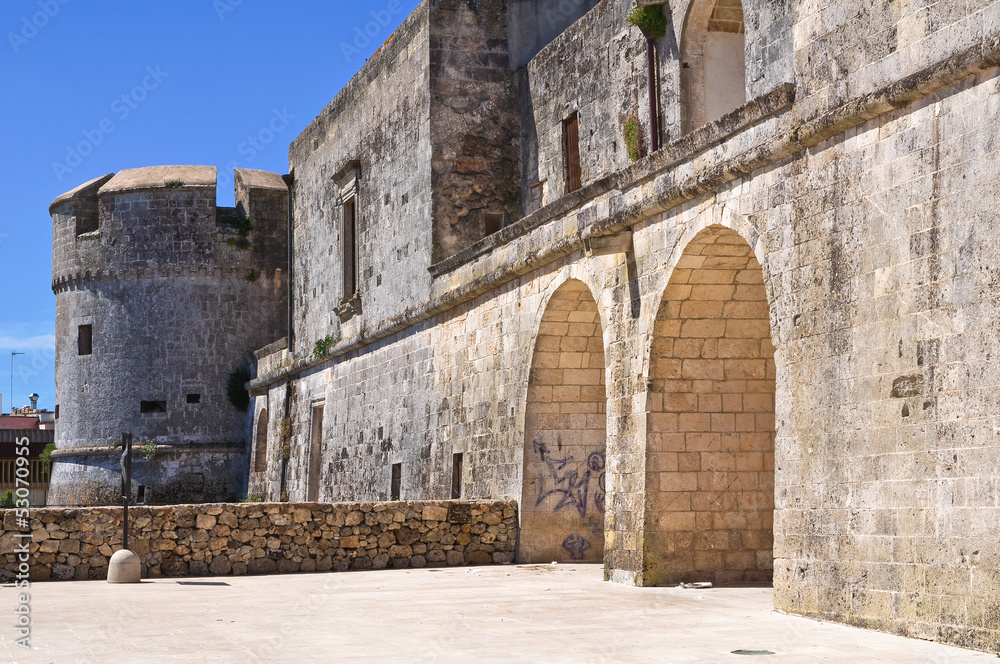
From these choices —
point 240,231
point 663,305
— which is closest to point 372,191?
point 240,231

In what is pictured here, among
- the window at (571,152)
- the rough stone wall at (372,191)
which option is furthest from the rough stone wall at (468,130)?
the window at (571,152)

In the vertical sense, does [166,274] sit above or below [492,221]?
above

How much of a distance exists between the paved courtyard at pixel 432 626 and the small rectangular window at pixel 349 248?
958 cm

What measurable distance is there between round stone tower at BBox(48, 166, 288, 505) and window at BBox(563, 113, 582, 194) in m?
11.9

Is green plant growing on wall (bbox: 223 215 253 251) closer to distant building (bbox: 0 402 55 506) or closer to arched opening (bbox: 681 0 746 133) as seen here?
distant building (bbox: 0 402 55 506)

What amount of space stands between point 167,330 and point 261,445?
3.09 m

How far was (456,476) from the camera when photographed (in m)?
15.6

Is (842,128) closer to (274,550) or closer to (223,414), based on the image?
(274,550)

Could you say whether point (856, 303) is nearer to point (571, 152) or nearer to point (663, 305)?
point (663, 305)

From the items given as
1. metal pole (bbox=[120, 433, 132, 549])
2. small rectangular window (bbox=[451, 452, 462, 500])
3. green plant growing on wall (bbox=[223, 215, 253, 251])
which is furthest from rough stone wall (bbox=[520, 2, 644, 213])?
green plant growing on wall (bbox=[223, 215, 253, 251])

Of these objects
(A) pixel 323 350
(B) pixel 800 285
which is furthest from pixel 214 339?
(B) pixel 800 285

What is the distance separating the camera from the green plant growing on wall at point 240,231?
26172 millimetres

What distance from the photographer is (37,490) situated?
31.3 metres

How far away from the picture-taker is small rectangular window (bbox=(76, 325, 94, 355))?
26297 mm
